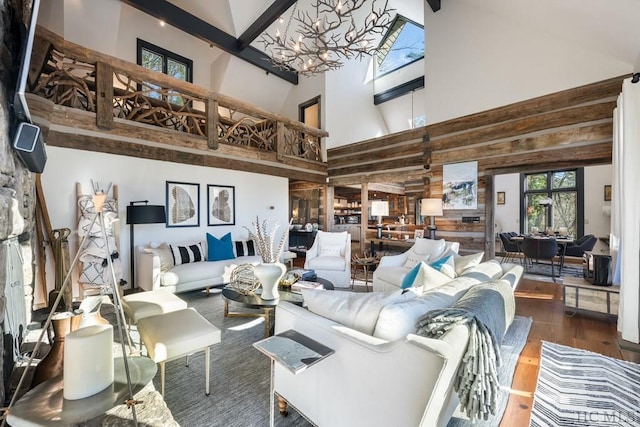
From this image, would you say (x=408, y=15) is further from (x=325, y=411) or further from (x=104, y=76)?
(x=325, y=411)

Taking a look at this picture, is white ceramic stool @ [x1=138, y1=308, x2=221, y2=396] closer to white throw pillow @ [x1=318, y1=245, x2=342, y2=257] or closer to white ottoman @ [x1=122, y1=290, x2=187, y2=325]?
white ottoman @ [x1=122, y1=290, x2=187, y2=325]

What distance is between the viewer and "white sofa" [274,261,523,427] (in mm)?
1124

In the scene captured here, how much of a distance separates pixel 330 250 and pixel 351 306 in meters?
3.61

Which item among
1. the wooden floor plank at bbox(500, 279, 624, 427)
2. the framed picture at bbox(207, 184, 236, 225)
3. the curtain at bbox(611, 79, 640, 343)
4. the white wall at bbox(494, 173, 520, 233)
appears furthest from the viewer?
the white wall at bbox(494, 173, 520, 233)

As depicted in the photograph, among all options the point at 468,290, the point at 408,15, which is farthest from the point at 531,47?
the point at 468,290

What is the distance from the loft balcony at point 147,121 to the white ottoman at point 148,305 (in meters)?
1.69

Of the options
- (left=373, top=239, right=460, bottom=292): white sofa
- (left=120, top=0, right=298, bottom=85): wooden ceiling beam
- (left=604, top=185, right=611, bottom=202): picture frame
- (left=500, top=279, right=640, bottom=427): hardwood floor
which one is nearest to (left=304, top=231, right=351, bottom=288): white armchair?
(left=373, top=239, right=460, bottom=292): white sofa

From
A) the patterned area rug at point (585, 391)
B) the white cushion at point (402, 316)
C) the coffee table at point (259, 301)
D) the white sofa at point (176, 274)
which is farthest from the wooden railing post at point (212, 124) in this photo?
the patterned area rug at point (585, 391)

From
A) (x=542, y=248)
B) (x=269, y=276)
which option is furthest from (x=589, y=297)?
(x=269, y=276)

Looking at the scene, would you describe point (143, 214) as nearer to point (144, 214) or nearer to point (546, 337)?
point (144, 214)

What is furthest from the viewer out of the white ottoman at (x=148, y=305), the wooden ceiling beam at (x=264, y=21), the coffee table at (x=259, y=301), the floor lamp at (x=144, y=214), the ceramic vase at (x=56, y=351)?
the wooden ceiling beam at (x=264, y=21)

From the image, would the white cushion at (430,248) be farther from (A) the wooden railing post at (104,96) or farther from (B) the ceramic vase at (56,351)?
(A) the wooden railing post at (104,96)

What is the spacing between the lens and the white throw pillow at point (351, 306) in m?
1.52

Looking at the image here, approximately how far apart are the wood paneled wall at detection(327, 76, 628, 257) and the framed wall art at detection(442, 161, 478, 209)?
101 millimetres
